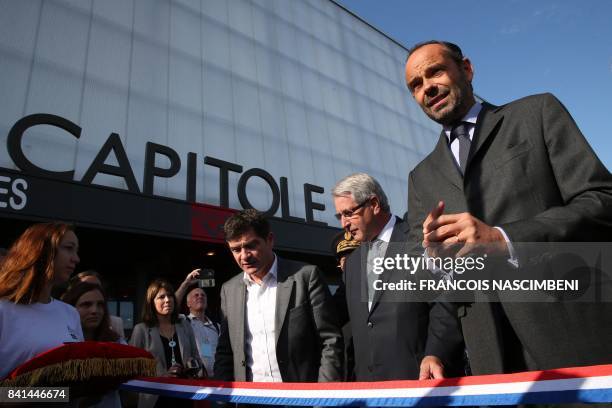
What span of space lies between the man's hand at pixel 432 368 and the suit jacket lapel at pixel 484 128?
2.50 feet

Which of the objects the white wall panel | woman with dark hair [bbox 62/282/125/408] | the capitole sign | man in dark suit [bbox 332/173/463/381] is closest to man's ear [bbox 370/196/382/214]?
man in dark suit [bbox 332/173/463/381]

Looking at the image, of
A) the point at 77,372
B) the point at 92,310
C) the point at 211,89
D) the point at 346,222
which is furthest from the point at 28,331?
the point at 211,89

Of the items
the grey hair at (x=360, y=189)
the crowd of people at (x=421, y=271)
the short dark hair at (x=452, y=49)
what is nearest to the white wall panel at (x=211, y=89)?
the crowd of people at (x=421, y=271)

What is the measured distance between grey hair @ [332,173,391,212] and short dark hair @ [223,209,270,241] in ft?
2.04

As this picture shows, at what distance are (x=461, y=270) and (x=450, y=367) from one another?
1.83 feet

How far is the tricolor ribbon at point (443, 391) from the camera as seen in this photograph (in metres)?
1.11

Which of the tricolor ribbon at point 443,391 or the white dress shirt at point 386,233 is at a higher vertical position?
the white dress shirt at point 386,233

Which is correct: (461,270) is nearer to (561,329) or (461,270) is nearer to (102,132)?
(561,329)

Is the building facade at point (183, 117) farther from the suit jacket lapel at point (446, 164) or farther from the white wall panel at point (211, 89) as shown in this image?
the suit jacket lapel at point (446, 164)

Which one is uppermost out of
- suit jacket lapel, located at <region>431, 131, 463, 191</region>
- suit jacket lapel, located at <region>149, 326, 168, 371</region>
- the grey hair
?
the grey hair

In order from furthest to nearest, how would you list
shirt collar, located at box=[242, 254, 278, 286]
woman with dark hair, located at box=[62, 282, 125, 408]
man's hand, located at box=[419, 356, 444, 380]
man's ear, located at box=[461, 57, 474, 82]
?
woman with dark hair, located at box=[62, 282, 125, 408], shirt collar, located at box=[242, 254, 278, 286], man's ear, located at box=[461, 57, 474, 82], man's hand, located at box=[419, 356, 444, 380]

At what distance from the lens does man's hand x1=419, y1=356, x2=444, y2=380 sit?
1.50 meters

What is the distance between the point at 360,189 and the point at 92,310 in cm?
250

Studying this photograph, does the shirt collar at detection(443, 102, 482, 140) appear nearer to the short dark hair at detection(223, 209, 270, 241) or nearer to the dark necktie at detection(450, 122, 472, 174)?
the dark necktie at detection(450, 122, 472, 174)
